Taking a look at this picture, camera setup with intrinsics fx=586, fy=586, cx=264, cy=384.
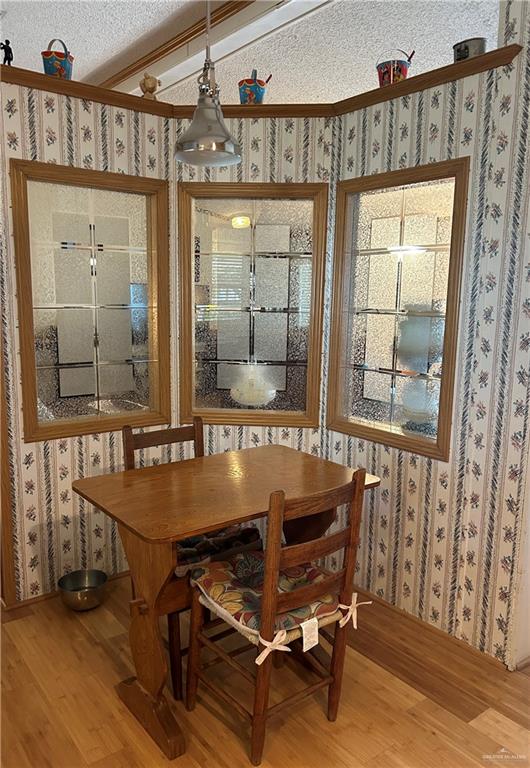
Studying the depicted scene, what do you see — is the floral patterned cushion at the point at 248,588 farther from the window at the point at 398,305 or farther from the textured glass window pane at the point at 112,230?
the textured glass window pane at the point at 112,230

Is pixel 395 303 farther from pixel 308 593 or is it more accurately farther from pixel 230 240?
pixel 308 593

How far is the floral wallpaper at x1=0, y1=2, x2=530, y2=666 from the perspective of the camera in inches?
88.5

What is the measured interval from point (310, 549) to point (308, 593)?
6.0 inches

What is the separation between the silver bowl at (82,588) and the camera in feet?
8.82

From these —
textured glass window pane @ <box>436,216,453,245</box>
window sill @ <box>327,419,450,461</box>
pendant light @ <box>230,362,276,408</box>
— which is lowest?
window sill @ <box>327,419,450,461</box>

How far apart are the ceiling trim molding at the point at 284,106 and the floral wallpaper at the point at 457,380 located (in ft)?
0.11

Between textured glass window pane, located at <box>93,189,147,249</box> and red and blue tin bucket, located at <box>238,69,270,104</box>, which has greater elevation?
red and blue tin bucket, located at <box>238,69,270,104</box>

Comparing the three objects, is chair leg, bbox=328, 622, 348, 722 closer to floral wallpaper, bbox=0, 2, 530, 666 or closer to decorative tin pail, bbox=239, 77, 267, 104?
floral wallpaper, bbox=0, 2, 530, 666

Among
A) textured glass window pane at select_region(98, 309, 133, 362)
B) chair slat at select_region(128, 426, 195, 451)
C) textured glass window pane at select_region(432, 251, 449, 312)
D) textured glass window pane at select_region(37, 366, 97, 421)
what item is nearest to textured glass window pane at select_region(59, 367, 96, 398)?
textured glass window pane at select_region(37, 366, 97, 421)

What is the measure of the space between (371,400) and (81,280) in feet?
5.15

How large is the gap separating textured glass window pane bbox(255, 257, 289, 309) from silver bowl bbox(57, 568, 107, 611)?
162 centimetres

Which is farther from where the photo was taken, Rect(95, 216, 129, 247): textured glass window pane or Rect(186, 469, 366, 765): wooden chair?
Rect(95, 216, 129, 247): textured glass window pane

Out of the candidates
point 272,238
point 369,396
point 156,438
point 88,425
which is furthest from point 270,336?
point 88,425

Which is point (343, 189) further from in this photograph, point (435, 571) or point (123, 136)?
point (435, 571)
